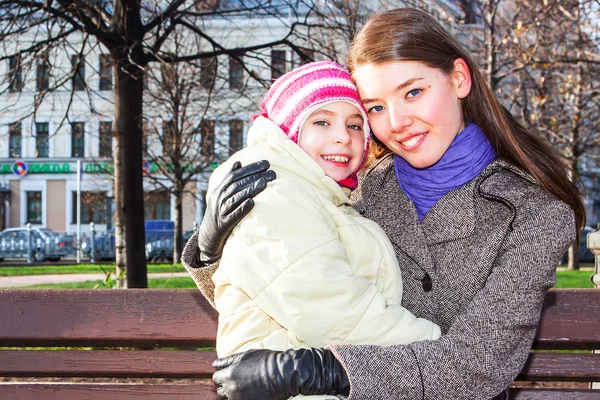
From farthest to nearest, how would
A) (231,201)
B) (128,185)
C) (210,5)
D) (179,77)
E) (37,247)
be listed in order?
(37,247), (179,77), (210,5), (128,185), (231,201)

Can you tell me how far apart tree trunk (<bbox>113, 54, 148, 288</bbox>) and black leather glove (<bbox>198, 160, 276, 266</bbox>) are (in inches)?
178

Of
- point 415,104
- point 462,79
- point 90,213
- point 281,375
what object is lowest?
point 281,375

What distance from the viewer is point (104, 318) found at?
305 cm

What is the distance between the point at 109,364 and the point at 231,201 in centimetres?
139

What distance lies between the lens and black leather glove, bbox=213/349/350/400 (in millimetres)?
1886

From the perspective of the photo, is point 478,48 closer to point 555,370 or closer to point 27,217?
point 555,370

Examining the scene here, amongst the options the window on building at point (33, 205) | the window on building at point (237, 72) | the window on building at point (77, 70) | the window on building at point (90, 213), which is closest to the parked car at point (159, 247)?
the window on building at point (90, 213)

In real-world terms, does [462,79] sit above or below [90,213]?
above

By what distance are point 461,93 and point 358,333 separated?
923 mm

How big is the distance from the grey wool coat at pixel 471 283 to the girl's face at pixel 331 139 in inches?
14.6

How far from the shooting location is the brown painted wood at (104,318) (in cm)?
304

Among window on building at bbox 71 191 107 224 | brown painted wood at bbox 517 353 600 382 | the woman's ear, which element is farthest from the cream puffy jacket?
window on building at bbox 71 191 107 224

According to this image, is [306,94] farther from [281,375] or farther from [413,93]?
[281,375]

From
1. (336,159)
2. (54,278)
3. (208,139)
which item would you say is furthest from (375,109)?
(208,139)
